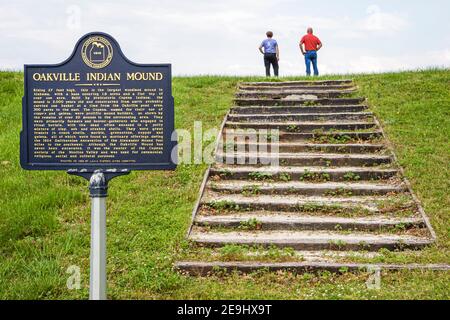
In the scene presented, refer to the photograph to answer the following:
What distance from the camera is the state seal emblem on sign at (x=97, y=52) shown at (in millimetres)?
5781

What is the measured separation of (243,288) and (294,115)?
6618 millimetres

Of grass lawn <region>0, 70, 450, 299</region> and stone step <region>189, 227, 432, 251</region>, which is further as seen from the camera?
stone step <region>189, 227, 432, 251</region>

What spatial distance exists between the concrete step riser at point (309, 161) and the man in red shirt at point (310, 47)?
7.32 meters

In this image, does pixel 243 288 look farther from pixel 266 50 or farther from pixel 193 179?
pixel 266 50

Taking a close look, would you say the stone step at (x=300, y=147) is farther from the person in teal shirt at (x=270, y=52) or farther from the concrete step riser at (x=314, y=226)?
the person in teal shirt at (x=270, y=52)

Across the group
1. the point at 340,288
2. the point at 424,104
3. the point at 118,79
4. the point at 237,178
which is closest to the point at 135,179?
the point at 237,178

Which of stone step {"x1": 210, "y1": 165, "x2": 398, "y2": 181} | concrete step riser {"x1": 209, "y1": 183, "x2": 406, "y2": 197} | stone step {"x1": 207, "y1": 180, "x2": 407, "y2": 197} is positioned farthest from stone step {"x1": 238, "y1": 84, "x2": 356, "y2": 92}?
concrete step riser {"x1": 209, "y1": 183, "x2": 406, "y2": 197}

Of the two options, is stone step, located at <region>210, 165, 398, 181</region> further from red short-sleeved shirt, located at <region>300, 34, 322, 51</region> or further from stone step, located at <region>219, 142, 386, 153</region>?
red short-sleeved shirt, located at <region>300, 34, 322, 51</region>

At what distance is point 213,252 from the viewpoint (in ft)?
23.6

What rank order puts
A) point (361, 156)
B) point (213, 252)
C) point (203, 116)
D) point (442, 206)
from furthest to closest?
point (203, 116) → point (361, 156) → point (442, 206) → point (213, 252)

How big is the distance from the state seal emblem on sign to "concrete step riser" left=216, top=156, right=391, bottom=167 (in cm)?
452

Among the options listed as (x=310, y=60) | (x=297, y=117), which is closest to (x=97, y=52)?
(x=297, y=117)

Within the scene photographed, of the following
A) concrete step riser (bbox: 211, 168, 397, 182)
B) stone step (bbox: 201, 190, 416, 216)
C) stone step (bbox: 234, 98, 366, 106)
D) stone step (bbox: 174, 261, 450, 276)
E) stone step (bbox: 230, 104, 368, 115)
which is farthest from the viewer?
stone step (bbox: 234, 98, 366, 106)

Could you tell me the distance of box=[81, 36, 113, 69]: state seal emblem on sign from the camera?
5.78 metres
